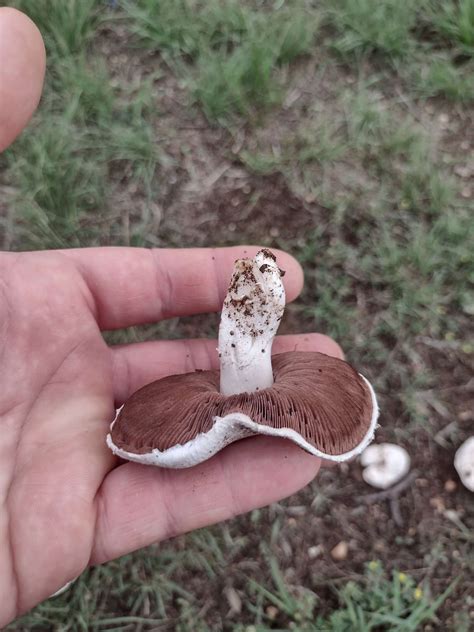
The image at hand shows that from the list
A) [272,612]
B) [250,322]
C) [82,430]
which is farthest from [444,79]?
[272,612]

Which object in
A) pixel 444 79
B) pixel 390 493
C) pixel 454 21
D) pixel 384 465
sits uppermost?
pixel 454 21

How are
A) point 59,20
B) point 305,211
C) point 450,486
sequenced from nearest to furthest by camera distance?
point 450,486 → point 305,211 → point 59,20

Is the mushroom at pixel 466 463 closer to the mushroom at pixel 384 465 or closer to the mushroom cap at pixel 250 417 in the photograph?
the mushroom at pixel 384 465

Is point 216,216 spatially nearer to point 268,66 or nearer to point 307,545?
point 268,66

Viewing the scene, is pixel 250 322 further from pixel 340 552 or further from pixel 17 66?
pixel 340 552

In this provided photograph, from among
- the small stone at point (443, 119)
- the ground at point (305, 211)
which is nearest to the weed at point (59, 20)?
the ground at point (305, 211)

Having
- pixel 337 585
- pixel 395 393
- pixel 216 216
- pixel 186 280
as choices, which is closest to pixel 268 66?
pixel 216 216
